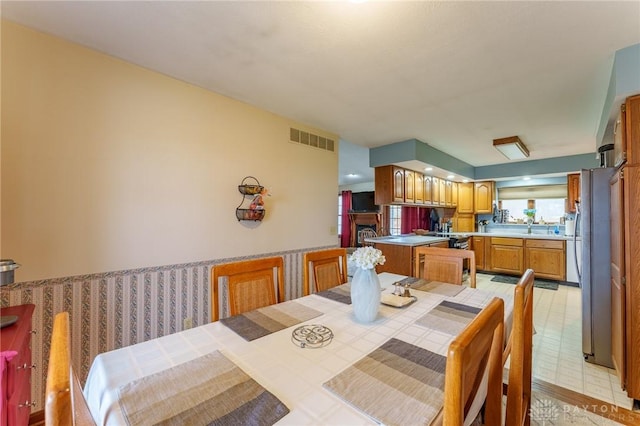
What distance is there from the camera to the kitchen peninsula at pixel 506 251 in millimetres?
3939

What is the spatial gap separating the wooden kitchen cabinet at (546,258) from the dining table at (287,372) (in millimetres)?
4497

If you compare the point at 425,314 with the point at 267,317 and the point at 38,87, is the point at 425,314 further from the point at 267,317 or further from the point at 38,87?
the point at 38,87

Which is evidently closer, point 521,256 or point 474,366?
point 474,366

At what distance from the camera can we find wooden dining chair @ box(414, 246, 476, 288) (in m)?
2.01

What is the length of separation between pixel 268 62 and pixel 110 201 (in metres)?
1.48

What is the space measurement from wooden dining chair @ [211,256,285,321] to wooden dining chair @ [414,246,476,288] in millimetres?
1100

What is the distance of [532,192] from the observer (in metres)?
5.59

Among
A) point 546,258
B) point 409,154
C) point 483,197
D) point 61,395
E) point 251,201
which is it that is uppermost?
point 409,154

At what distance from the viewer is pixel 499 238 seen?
5152 millimetres

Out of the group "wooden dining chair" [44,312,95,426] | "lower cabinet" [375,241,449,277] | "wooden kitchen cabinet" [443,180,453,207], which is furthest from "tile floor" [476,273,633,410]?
"wooden dining chair" [44,312,95,426]

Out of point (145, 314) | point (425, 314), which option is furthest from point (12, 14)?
point (425, 314)

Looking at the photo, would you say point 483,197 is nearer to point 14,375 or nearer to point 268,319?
point 268,319

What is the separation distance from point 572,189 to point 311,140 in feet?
16.2

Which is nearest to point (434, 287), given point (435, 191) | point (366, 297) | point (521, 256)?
point (366, 297)
